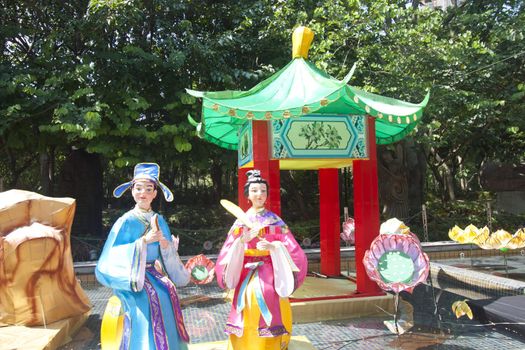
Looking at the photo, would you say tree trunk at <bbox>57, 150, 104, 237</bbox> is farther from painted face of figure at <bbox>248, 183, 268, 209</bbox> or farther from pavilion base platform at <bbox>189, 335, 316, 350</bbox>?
painted face of figure at <bbox>248, 183, 268, 209</bbox>

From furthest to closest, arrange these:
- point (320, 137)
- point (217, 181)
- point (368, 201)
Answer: point (217, 181) → point (368, 201) → point (320, 137)

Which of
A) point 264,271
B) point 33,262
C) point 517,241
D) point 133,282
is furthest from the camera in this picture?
point 517,241

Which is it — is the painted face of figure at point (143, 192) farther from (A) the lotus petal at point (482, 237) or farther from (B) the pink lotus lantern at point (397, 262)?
(A) the lotus petal at point (482, 237)

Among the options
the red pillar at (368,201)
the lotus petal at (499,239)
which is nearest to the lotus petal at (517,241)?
the lotus petal at (499,239)

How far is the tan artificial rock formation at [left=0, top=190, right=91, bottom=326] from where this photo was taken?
16.4 ft

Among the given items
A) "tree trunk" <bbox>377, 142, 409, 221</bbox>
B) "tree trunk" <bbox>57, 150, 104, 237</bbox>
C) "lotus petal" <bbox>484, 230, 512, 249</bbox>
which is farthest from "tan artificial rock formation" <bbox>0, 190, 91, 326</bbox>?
"tree trunk" <bbox>377, 142, 409, 221</bbox>

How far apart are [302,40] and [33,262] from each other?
439 centimetres

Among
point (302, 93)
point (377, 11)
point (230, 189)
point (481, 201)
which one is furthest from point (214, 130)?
point (481, 201)

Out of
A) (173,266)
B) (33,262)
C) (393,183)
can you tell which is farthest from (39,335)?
(393,183)

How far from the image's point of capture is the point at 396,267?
454 cm

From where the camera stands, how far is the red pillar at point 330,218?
765cm

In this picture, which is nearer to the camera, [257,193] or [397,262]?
[257,193]

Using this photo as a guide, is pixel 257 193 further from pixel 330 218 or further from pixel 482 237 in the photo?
pixel 482 237

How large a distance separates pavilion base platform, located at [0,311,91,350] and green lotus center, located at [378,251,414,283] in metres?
3.54
